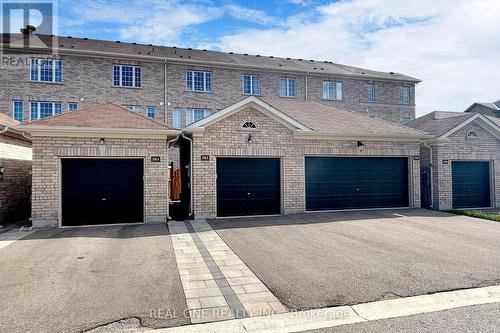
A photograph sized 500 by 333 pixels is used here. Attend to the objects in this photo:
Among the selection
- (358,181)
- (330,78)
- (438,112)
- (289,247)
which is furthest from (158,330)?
(330,78)

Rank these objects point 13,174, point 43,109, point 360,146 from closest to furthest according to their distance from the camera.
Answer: point 13,174 < point 360,146 < point 43,109

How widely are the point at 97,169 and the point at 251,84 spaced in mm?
15286

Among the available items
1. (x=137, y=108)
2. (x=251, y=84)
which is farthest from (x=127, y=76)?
(x=251, y=84)

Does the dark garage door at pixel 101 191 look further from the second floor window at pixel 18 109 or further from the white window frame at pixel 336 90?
the white window frame at pixel 336 90

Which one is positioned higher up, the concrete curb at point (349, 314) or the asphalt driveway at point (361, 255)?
the asphalt driveway at point (361, 255)

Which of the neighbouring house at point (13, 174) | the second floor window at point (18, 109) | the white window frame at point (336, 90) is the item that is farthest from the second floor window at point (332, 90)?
the second floor window at point (18, 109)

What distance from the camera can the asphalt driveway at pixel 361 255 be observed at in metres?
4.81

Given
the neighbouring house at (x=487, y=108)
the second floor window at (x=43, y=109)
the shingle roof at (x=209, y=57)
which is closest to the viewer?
the second floor window at (x=43, y=109)

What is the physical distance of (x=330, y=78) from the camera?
2502cm

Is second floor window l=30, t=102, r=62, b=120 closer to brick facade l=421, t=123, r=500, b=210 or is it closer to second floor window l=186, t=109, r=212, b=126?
second floor window l=186, t=109, r=212, b=126

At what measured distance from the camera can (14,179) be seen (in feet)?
37.6

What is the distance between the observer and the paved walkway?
161 inches

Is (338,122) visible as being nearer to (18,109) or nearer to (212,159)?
(212,159)

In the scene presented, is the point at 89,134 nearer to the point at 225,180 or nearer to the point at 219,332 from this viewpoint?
the point at 225,180
